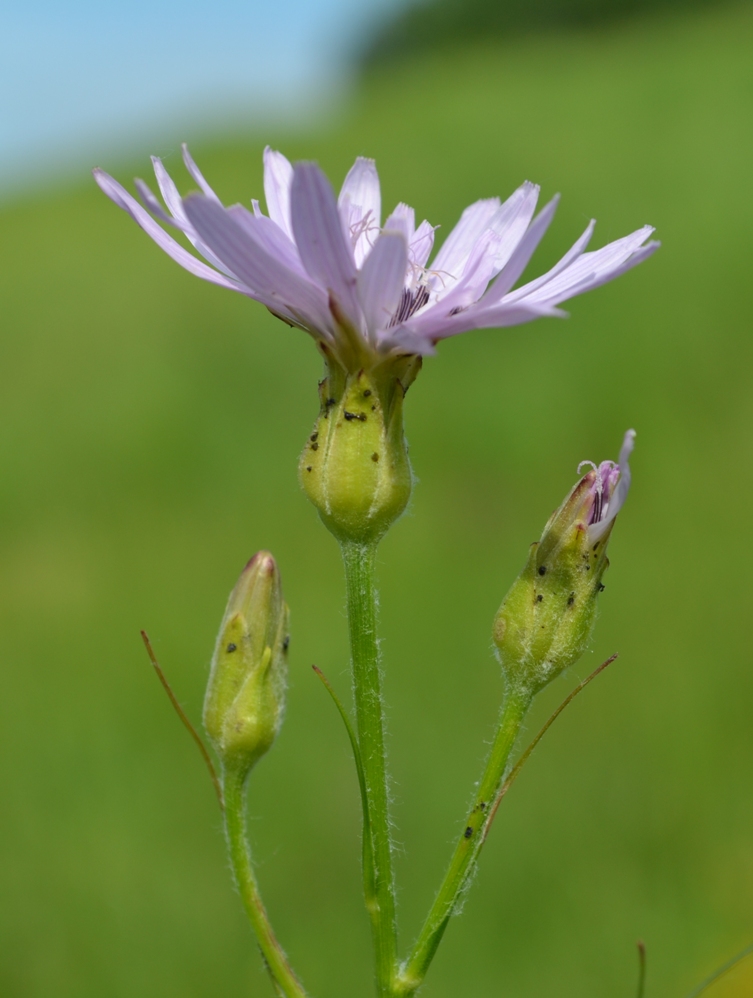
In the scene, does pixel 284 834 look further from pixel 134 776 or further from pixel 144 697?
pixel 144 697

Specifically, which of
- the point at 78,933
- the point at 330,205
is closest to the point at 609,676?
the point at 78,933

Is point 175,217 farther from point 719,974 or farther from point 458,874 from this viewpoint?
point 719,974

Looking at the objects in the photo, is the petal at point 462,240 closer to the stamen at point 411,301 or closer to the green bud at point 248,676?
the stamen at point 411,301

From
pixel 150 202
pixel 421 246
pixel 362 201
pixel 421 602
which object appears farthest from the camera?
pixel 421 602

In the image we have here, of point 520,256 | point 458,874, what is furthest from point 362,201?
point 458,874

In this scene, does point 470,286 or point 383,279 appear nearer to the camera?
point 383,279

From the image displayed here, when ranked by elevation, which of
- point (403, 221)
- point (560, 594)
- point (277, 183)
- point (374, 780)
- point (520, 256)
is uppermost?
point (277, 183)

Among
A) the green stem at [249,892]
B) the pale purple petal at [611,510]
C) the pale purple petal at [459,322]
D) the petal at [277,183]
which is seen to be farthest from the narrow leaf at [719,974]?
the petal at [277,183]
